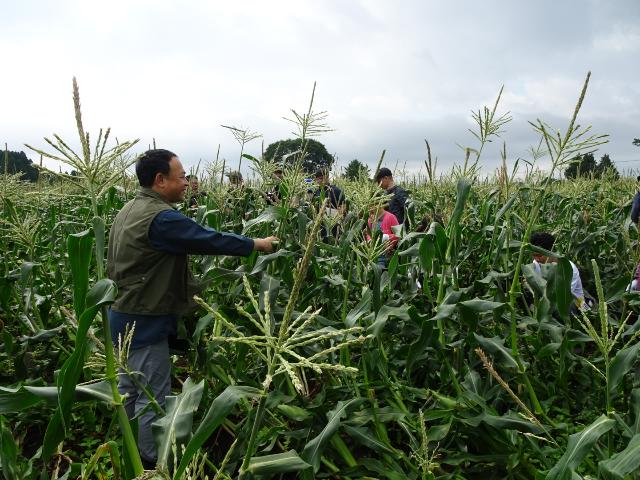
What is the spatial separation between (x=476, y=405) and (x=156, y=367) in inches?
73.1

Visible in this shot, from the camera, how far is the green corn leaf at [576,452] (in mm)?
1556

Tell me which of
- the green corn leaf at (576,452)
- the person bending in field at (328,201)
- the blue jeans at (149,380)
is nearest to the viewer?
the green corn leaf at (576,452)

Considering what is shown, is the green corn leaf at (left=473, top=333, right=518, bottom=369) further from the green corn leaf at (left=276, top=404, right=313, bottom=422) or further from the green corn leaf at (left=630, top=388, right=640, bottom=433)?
the green corn leaf at (left=276, top=404, right=313, bottom=422)

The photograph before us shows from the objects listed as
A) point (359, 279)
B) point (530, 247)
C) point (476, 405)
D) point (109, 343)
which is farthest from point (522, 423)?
point (109, 343)

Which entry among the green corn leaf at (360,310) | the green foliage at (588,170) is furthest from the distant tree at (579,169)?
the green corn leaf at (360,310)

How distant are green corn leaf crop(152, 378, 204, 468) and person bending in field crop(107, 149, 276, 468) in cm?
130

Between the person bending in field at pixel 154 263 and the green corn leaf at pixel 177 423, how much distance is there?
1.30 meters

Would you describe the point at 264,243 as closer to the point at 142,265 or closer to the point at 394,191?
the point at 142,265

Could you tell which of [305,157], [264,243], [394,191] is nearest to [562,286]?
[264,243]

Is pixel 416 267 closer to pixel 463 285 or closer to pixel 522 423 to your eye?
pixel 463 285

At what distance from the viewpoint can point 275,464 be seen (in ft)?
4.87

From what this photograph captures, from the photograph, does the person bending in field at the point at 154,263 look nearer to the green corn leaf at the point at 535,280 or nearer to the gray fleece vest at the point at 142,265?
the gray fleece vest at the point at 142,265

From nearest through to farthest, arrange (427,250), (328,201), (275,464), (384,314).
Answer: (275,464) < (384,314) < (427,250) < (328,201)

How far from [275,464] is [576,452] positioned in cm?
90
